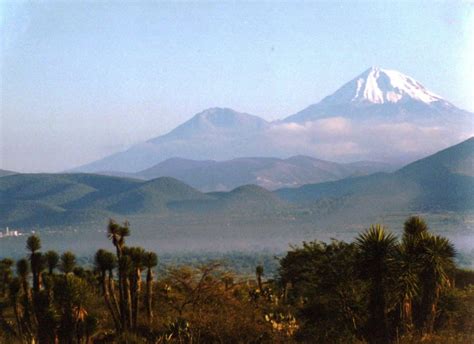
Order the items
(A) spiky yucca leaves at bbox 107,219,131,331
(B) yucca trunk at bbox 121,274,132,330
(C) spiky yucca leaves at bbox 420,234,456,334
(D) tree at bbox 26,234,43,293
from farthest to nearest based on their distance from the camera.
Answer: (D) tree at bbox 26,234,43,293
(B) yucca trunk at bbox 121,274,132,330
(C) spiky yucca leaves at bbox 420,234,456,334
(A) spiky yucca leaves at bbox 107,219,131,331

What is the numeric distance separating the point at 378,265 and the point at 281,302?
13.0m

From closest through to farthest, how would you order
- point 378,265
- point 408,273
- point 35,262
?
1. point 378,265
2. point 408,273
3. point 35,262

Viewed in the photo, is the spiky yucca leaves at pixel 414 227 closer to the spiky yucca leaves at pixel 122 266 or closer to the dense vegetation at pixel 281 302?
the dense vegetation at pixel 281 302

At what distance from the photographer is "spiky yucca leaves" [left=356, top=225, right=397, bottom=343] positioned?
95.8ft

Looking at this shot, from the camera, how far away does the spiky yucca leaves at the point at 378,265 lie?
29203 mm

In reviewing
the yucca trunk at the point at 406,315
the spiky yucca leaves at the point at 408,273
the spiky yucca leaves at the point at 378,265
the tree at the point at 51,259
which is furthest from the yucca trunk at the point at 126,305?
the yucca trunk at the point at 406,315

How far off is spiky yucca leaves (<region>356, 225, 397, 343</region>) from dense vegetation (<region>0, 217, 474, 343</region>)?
4 centimetres

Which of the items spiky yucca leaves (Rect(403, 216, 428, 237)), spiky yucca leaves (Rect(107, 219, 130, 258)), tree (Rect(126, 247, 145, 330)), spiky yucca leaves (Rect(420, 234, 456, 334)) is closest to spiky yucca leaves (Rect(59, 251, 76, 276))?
spiky yucca leaves (Rect(107, 219, 130, 258))

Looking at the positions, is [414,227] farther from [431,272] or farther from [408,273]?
[408,273]

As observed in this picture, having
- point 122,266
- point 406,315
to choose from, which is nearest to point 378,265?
point 406,315

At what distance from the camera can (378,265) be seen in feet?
95.9

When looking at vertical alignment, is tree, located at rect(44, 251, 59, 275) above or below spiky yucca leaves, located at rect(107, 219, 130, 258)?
below

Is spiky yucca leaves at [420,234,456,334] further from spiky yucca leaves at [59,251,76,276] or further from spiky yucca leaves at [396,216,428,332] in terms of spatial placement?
spiky yucca leaves at [59,251,76,276]

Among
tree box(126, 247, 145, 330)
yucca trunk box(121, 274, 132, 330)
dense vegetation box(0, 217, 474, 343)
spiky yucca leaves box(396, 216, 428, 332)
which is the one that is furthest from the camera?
yucca trunk box(121, 274, 132, 330)
